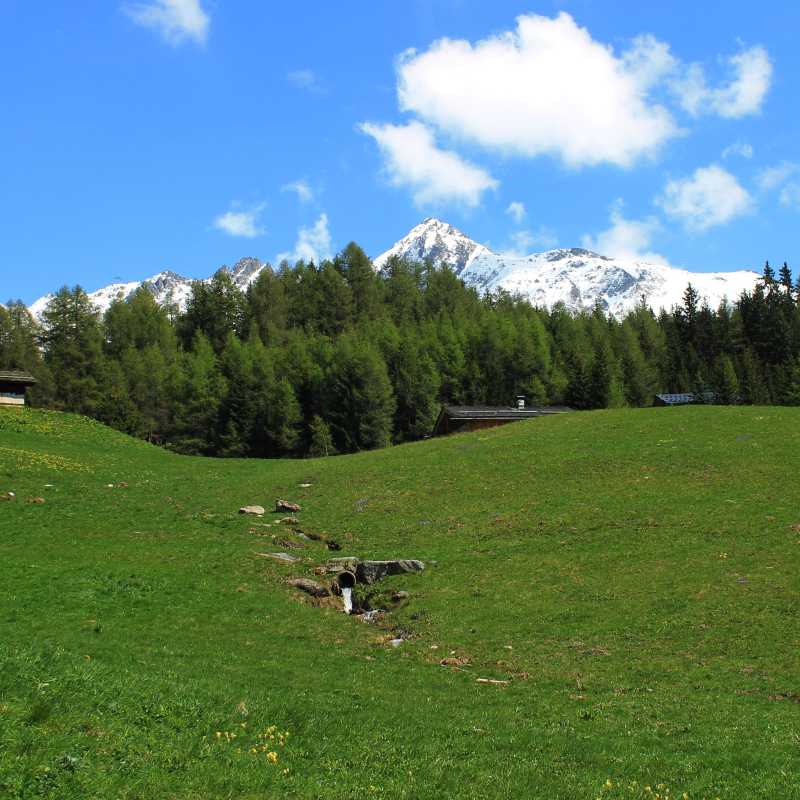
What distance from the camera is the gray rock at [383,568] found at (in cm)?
2325

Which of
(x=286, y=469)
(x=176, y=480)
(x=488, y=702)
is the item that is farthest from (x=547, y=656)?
(x=286, y=469)

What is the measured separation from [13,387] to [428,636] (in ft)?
208

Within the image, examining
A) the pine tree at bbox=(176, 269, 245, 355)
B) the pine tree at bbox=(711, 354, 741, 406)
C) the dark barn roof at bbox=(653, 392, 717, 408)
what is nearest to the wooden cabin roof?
the dark barn roof at bbox=(653, 392, 717, 408)

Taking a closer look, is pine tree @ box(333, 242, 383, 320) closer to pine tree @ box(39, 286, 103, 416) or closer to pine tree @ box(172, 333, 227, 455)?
pine tree @ box(172, 333, 227, 455)

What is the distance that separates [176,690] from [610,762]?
733 centimetres

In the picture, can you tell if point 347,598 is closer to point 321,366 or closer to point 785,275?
point 321,366

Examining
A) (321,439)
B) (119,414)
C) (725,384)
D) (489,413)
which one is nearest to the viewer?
(489,413)

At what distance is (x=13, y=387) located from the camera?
63594 millimetres

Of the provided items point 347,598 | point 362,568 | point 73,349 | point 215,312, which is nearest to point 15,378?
point 73,349

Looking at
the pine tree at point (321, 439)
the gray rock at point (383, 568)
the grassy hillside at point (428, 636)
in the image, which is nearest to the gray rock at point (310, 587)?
the grassy hillside at point (428, 636)

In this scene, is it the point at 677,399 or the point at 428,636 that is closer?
the point at 428,636

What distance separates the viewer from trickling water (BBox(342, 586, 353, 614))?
20969 millimetres

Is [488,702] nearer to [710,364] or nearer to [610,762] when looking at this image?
[610,762]

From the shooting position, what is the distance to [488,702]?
1240 cm
